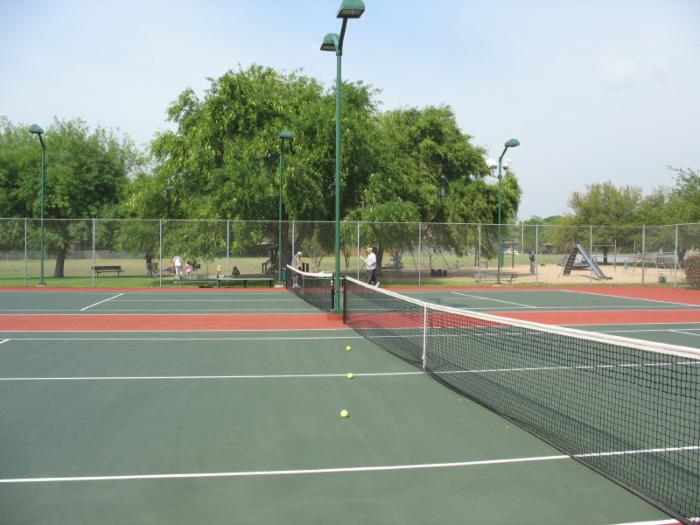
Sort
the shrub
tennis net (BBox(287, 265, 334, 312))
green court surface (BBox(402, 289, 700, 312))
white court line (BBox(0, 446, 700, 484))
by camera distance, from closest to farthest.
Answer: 1. white court line (BBox(0, 446, 700, 484))
2. tennis net (BBox(287, 265, 334, 312))
3. green court surface (BBox(402, 289, 700, 312))
4. the shrub

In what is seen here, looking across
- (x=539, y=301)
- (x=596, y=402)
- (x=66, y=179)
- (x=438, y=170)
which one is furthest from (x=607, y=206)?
(x=596, y=402)

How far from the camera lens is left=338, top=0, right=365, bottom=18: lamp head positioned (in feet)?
36.5

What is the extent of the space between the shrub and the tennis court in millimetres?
19402

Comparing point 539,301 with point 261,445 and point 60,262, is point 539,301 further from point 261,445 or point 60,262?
point 60,262

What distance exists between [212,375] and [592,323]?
9506 mm

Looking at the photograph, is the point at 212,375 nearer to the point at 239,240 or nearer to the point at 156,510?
the point at 156,510

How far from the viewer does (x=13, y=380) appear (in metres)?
7.39

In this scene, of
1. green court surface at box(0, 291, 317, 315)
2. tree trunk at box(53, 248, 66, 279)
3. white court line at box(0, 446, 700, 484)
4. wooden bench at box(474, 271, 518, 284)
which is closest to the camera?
white court line at box(0, 446, 700, 484)

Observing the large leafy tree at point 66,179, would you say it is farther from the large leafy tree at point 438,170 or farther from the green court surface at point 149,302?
the large leafy tree at point 438,170

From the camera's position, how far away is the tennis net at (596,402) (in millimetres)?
4348

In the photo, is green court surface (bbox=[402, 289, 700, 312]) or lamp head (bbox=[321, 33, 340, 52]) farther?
green court surface (bbox=[402, 289, 700, 312])

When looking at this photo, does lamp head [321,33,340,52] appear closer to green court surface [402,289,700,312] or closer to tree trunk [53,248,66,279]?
green court surface [402,289,700,312]

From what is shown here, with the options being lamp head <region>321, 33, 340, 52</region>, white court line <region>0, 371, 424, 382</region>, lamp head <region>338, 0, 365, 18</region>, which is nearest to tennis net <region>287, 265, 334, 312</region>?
lamp head <region>321, 33, 340, 52</region>

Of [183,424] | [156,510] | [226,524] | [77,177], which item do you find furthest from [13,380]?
[77,177]
